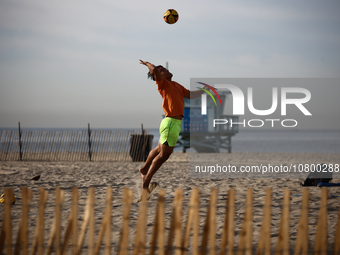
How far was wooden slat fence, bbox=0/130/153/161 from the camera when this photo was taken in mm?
13461

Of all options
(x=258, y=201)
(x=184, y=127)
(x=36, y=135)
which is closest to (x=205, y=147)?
(x=184, y=127)

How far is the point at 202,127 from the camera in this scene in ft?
70.1

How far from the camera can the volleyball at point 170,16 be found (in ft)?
17.3

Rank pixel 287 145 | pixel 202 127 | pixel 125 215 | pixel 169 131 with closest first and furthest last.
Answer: pixel 125 215
pixel 169 131
pixel 202 127
pixel 287 145

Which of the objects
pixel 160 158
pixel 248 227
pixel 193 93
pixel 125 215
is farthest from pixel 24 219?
pixel 193 93

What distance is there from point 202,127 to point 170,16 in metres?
16.3

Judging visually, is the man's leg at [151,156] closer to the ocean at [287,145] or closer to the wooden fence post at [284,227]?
the wooden fence post at [284,227]

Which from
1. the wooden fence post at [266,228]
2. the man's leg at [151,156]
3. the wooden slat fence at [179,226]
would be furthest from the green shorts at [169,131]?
the wooden fence post at [266,228]

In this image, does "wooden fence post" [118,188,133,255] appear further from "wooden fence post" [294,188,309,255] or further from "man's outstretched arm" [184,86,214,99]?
"man's outstretched arm" [184,86,214,99]

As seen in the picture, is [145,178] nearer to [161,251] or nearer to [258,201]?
[258,201]

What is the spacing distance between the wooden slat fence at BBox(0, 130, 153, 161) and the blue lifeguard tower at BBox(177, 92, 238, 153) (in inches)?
262

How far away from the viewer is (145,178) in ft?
13.9

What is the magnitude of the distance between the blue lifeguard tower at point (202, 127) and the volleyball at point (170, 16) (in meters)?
15.1

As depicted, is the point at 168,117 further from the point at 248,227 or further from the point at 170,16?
the point at 248,227
